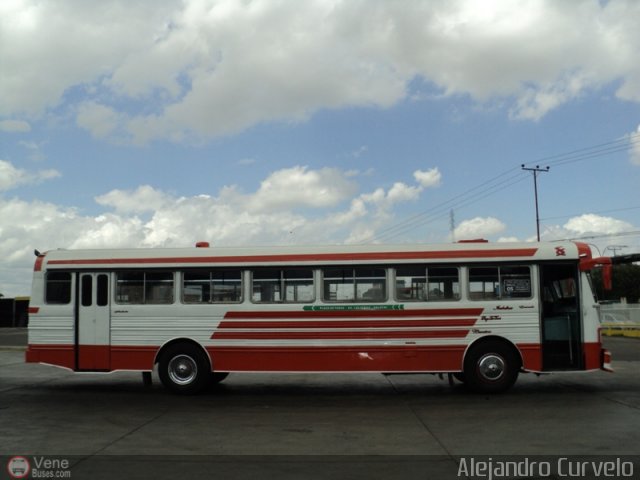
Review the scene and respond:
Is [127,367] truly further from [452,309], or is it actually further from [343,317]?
[452,309]

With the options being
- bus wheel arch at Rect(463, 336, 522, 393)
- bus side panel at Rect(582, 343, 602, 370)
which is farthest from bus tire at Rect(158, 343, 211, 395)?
bus side panel at Rect(582, 343, 602, 370)

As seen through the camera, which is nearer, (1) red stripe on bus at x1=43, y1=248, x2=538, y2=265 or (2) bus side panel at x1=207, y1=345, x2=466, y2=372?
(2) bus side panel at x1=207, y1=345, x2=466, y2=372

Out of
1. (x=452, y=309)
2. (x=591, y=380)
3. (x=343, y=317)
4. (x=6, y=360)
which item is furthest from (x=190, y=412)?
(x=6, y=360)

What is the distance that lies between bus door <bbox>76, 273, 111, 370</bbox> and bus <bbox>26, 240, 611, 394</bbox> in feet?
0.08

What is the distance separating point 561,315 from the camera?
11680 mm

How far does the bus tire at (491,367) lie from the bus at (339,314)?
2 centimetres

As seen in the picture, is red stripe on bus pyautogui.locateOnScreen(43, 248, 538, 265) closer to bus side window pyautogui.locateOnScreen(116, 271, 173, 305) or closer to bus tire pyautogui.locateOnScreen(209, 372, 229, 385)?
bus side window pyautogui.locateOnScreen(116, 271, 173, 305)

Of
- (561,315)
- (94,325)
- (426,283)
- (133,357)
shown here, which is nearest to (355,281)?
(426,283)

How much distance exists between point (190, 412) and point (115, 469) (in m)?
3.55

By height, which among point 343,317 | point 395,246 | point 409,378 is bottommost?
point 409,378

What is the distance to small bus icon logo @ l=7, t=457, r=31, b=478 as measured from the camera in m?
6.34

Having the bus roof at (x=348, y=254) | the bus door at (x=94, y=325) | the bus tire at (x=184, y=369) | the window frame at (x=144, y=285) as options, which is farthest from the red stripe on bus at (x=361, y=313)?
the bus door at (x=94, y=325)

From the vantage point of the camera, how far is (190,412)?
10.1 meters

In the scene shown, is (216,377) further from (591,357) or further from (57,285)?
(591,357)
